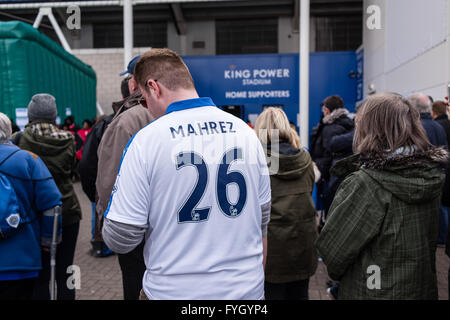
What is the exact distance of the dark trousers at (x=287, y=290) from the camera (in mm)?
2842

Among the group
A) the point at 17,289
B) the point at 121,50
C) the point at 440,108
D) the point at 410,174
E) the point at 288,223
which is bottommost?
the point at 17,289

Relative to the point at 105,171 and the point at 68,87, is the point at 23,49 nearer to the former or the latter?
the point at 68,87

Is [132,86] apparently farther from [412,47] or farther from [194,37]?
[194,37]

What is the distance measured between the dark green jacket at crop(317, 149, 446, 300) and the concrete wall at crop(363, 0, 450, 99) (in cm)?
474

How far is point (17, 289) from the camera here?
2.53 meters

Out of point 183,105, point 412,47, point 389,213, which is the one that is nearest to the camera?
point 183,105

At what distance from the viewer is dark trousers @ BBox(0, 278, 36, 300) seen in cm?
247

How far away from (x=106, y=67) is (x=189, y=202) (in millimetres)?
17857

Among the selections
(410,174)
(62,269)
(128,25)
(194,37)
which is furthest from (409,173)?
(194,37)

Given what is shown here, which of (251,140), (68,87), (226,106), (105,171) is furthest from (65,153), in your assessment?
(226,106)

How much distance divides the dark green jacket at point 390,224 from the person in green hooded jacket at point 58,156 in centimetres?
224

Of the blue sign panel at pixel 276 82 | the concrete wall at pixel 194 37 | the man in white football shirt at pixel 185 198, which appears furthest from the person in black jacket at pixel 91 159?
the concrete wall at pixel 194 37

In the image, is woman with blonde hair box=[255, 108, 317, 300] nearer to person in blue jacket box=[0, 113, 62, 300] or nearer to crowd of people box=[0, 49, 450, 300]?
crowd of people box=[0, 49, 450, 300]

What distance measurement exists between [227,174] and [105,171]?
1.07m
